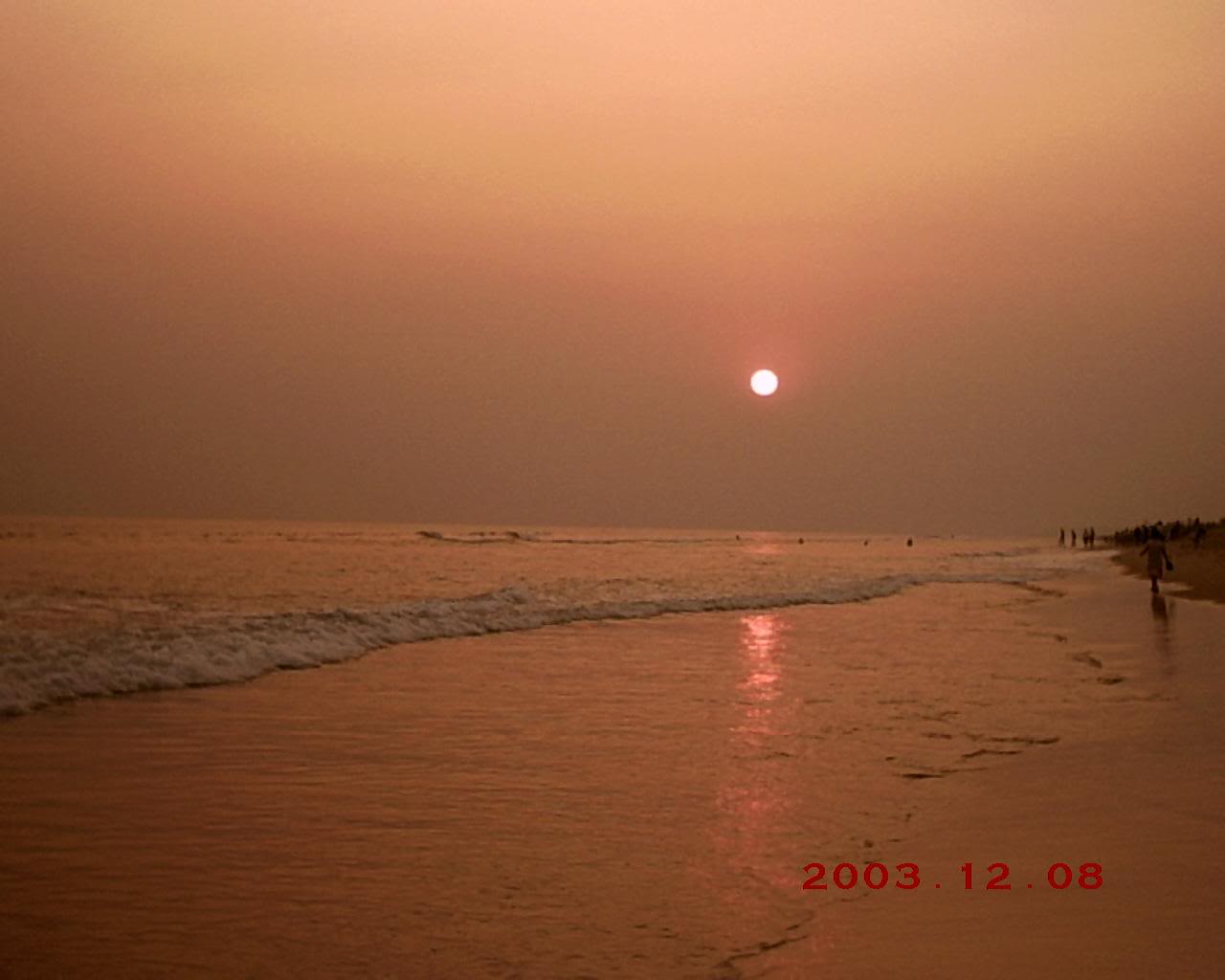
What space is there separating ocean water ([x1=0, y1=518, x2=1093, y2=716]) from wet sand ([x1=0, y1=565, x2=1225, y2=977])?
4.47 ft

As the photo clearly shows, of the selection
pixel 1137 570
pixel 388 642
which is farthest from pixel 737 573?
pixel 388 642

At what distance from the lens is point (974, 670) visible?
1577cm

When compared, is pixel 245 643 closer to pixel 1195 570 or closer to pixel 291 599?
pixel 291 599

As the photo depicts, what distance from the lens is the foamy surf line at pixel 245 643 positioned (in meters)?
13.5

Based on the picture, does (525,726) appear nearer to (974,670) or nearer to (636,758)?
(636,758)

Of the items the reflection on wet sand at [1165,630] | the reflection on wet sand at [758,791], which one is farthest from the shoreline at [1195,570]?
the reflection on wet sand at [758,791]

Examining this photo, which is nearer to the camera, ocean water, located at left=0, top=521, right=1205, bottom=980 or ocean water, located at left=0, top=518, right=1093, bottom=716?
ocean water, located at left=0, top=521, right=1205, bottom=980

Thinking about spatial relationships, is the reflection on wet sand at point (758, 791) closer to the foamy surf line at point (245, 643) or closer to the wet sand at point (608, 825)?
the wet sand at point (608, 825)

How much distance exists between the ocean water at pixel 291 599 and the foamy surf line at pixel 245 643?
32mm

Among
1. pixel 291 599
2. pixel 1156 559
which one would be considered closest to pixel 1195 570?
pixel 1156 559

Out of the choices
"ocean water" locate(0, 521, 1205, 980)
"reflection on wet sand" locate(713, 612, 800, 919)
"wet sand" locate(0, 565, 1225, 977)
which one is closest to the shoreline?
"ocean water" locate(0, 521, 1205, 980)

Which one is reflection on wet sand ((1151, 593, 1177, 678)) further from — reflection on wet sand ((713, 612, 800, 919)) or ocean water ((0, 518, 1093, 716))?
ocean water ((0, 518, 1093, 716))

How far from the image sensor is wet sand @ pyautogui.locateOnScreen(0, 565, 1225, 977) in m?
5.26

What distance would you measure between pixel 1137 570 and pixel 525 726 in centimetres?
4465
